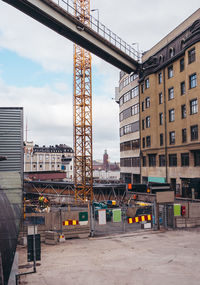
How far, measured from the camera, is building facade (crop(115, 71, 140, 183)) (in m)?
51.4

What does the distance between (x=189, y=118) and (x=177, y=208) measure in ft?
53.7

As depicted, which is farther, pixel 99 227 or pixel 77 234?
pixel 99 227

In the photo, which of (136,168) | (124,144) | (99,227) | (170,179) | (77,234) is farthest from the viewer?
(124,144)

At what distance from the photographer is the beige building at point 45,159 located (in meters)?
134

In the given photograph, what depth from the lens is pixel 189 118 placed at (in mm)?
35188

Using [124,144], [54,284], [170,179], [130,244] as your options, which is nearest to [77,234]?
[130,244]

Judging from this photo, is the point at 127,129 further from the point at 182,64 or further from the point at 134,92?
the point at 182,64

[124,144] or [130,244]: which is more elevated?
[124,144]

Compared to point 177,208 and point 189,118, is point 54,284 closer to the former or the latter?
point 177,208

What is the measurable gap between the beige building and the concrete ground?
117238 millimetres

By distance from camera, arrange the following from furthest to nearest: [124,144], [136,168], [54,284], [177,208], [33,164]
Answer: [33,164]
[124,144]
[136,168]
[177,208]
[54,284]

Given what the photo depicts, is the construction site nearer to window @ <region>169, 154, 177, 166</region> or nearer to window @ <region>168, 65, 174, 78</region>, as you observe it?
window @ <region>169, 154, 177, 166</region>

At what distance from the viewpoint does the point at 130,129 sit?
54.8 meters

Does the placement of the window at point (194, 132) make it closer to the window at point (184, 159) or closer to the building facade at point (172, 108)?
the building facade at point (172, 108)
